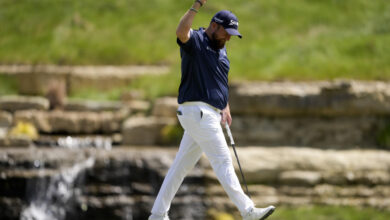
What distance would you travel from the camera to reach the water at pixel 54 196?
11977 mm

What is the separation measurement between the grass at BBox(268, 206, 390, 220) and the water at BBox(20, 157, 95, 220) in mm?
3903

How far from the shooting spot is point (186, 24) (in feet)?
17.4

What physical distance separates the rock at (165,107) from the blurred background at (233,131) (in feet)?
0.08

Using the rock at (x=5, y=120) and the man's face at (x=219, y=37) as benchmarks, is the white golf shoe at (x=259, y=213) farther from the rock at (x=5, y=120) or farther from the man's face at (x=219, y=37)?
the rock at (x=5, y=120)

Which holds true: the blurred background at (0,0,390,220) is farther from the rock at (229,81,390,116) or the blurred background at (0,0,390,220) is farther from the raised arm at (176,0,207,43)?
the raised arm at (176,0,207,43)

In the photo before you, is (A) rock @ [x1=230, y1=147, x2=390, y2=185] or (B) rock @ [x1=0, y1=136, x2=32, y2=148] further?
(B) rock @ [x1=0, y1=136, x2=32, y2=148]

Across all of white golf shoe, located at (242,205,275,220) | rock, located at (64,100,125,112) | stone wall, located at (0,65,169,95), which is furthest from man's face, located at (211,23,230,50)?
stone wall, located at (0,65,169,95)

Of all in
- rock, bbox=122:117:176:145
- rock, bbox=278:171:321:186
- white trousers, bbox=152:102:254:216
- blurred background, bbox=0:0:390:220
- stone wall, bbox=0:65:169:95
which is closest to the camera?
white trousers, bbox=152:102:254:216

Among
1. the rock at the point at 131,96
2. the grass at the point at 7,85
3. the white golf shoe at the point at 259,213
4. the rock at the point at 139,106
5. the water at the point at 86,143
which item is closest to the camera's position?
the white golf shoe at the point at 259,213

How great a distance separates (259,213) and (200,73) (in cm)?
140

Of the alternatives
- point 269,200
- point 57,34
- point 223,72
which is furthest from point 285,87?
point 57,34

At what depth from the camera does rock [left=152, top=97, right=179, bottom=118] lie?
14391 mm

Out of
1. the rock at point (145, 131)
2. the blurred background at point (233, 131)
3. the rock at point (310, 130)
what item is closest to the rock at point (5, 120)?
the blurred background at point (233, 131)

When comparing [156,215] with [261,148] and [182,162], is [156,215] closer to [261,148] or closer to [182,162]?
[182,162]
